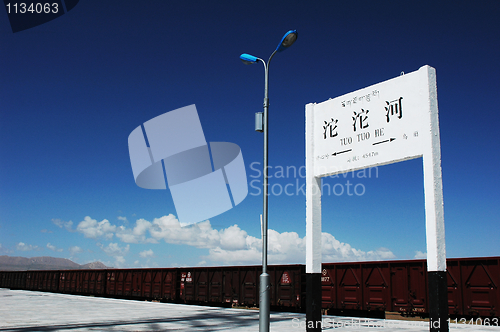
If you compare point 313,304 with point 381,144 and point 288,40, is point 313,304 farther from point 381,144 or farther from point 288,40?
point 288,40

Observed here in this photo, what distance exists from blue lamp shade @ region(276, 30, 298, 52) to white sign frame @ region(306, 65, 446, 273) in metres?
2.04

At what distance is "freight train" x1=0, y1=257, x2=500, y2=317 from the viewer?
51.9ft

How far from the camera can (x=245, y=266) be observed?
22.9 meters

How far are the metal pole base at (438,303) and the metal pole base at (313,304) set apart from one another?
2727 millimetres

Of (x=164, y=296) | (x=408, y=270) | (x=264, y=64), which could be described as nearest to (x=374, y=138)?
(x=264, y=64)

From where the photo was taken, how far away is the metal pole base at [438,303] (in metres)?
7.77

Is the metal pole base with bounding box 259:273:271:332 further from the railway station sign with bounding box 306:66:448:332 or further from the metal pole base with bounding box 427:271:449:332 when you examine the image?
the metal pole base with bounding box 427:271:449:332

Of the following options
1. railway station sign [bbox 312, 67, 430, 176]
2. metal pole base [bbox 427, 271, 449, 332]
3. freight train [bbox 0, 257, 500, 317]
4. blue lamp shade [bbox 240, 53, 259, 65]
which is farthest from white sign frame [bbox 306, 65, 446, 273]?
freight train [bbox 0, 257, 500, 317]

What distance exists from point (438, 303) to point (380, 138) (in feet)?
11.8

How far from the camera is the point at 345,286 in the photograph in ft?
62.8

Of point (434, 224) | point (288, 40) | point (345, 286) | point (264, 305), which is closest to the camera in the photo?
point (434, 224)

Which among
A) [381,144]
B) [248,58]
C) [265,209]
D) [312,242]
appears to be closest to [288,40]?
[248,58]

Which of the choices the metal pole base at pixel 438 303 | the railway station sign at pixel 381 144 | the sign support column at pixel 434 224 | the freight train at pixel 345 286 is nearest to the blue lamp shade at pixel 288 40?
the railway station sign at pixel 381 144

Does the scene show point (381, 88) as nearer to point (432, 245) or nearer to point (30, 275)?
point (432, 245)
